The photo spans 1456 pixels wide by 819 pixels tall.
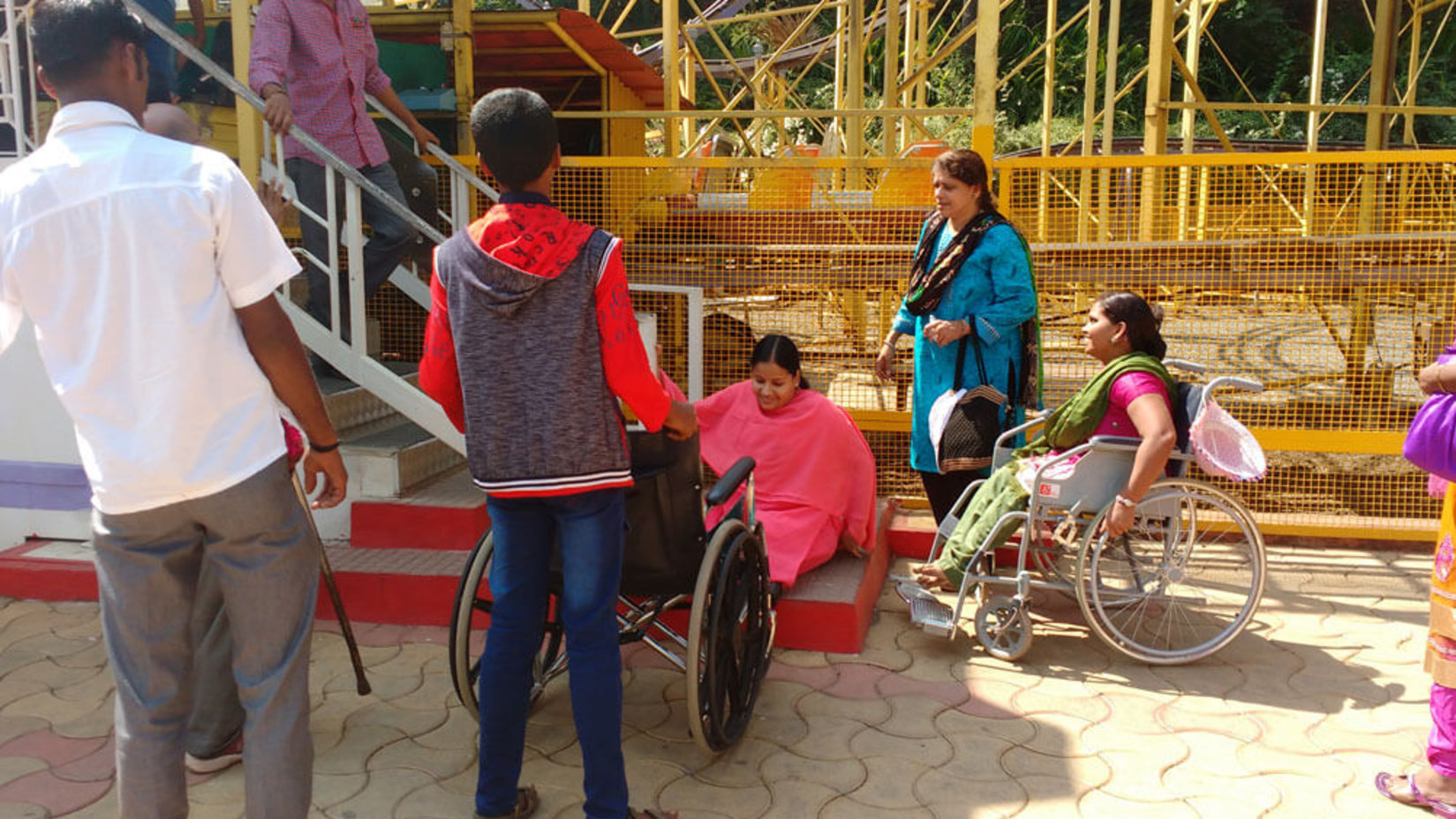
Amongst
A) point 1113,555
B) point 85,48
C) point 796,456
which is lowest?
point 1113,555

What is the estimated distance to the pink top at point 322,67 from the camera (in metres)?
4.13

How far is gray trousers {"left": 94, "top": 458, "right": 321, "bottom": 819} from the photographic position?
201 cm

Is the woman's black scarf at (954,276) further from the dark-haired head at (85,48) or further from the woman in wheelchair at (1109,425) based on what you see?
the dark-haired head at (85,48)

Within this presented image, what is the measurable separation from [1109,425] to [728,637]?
A: 1513 mm

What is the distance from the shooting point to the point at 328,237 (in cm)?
428

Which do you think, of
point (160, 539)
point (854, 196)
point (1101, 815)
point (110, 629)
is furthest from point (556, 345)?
point (854, 196)

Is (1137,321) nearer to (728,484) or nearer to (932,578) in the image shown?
(932,578)

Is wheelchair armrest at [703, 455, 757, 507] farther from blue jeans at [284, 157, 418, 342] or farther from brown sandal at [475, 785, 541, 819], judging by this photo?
blue jeans at [284, 157, 418, 342]

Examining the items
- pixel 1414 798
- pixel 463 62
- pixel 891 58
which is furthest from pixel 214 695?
pixel 891 58

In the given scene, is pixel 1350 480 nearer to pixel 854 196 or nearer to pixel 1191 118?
pixel 854 196

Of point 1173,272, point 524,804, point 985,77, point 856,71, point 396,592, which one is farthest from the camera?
point 856,71

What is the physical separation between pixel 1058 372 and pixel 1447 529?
507 centimetres

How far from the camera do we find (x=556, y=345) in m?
2.26

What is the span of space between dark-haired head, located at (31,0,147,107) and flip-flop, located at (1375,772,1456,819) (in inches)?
128
